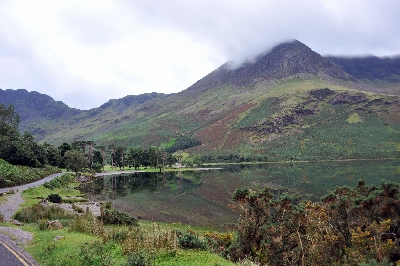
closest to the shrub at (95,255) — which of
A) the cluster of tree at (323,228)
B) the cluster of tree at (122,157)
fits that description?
the cluster of tree at (323,228)

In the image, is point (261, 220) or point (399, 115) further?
point (399, 115)

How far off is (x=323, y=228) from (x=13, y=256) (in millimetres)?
16360

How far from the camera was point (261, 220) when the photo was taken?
19078 mm

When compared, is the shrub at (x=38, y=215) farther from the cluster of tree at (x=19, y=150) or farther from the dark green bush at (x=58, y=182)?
the cluster of tree at (x=19, y=150)

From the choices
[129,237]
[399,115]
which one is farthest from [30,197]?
[399,115]

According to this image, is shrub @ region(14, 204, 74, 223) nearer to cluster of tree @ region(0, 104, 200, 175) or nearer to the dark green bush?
the dark green bush

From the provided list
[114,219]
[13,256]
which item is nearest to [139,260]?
[13,256]

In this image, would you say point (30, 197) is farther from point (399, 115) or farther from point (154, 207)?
point (399, 115)

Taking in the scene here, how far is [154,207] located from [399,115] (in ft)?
698

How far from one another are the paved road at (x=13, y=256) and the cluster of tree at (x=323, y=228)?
11514 mm

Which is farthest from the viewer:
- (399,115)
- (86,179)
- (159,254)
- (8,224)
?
(399,115)

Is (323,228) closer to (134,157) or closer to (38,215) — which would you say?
(38,215)

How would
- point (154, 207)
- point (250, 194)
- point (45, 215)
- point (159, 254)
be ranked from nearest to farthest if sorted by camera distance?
point (159, 254)
point (250, 194)
point (45, 215)
point (154, 207)

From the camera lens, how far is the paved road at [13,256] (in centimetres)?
1257
